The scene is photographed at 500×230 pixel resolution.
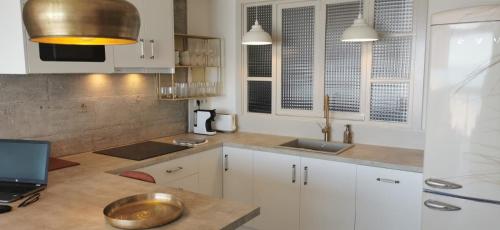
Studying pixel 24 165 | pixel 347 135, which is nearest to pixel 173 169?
pixel 24 165

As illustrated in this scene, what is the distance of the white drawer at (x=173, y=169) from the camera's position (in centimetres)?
281

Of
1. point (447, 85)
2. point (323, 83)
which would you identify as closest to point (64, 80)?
point (323, 83)

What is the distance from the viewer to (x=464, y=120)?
7.06 ft

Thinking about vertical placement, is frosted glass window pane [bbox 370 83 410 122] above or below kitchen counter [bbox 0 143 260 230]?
above

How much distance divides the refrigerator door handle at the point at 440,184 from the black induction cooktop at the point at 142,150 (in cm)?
178

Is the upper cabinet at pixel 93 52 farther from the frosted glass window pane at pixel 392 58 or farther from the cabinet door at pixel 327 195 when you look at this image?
the frosted glass window pane at pixel 392 58

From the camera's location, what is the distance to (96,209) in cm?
167

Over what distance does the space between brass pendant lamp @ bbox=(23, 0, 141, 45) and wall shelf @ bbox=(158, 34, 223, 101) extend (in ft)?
7.48

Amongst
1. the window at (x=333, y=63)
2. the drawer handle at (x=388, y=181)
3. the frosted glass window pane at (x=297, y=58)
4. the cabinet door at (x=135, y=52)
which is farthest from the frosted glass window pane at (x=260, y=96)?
the drawer handle at (x=388, y=181)

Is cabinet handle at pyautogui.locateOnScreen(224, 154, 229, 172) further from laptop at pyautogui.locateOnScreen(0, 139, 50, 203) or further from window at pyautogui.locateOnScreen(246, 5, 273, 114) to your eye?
laptop at pyautogui.locateOnScreen(0, 139, 50, 203)

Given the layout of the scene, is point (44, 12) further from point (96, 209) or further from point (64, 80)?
point (64, 80)

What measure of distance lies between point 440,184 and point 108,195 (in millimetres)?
1811

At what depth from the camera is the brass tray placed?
1438 millimetres

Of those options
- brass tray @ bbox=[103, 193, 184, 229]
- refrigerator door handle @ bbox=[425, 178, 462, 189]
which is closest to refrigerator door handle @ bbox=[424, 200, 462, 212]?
refrigerator door handle @ bbox=[425, 178, 462, 189]
